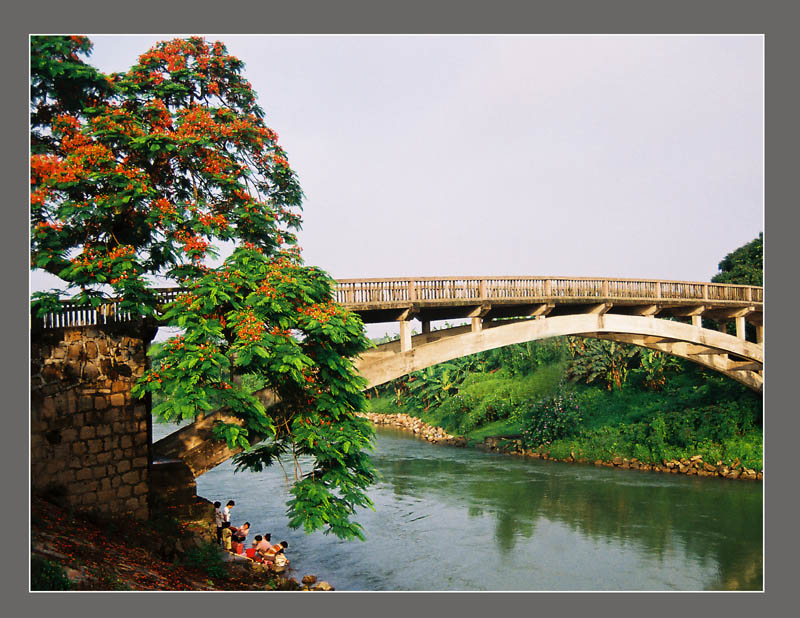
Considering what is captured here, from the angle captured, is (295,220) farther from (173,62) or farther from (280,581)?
(280,581)

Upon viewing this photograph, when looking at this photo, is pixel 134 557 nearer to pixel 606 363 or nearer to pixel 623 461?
pixel 623 461

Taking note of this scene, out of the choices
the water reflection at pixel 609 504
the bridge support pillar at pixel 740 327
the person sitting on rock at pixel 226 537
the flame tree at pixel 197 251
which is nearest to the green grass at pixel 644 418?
the water reflection at pixel 609 504

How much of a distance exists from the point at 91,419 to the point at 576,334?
34.6 ft

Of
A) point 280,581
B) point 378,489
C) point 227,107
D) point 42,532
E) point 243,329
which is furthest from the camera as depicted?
point 378,489

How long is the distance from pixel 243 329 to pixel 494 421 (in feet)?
65.9

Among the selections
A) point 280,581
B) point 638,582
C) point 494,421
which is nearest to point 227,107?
point 280,581

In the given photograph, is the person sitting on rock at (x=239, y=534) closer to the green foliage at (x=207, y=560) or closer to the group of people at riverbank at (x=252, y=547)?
the group of people at riverbank at (x=252, y=547)

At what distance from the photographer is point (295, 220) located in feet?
37.8

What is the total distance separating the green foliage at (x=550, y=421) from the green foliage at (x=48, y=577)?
687 inches

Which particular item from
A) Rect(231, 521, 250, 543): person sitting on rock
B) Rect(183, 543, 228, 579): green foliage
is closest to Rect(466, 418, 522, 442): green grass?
Rect(231, 521, 250, 543): person sitting on rock

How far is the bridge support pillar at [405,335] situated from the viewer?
12.2m

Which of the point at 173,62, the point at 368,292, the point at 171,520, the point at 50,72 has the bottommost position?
the point at 171,520

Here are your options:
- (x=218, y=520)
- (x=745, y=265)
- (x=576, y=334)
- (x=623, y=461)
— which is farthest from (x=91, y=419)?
(x=745, y=265)

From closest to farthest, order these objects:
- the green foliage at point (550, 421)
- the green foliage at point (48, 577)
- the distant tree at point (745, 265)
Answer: the green foliage at point (48, 577) → the distant tree at point (745, 265) → the green foliage at point (550, 421)
